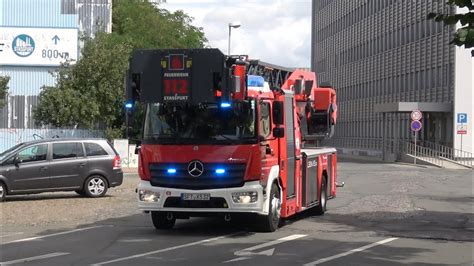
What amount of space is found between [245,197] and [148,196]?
68.6 inches

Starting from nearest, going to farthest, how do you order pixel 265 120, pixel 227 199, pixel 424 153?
pixel 227 199
pixel 265 120
pixel 424 153

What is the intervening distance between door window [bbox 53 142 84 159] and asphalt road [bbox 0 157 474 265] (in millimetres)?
4419

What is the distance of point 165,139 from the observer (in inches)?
477

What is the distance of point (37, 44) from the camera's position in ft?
142

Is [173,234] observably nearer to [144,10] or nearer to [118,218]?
[118,218]

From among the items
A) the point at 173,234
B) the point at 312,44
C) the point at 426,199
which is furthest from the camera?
the point at 312,44

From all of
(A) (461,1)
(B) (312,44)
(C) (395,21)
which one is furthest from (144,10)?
(A) (461,1)

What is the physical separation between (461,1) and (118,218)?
30.6ft

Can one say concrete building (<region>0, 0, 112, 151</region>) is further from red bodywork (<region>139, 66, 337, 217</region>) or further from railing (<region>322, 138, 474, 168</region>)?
red bodywork (<region>139, 66, 337, 217</region>)

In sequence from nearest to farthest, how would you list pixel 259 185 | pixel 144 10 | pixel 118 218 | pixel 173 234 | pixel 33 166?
pixel 259 185 < pixel 173 234 < pixel 118 218 < pixel 33 166 < pixel 144 10

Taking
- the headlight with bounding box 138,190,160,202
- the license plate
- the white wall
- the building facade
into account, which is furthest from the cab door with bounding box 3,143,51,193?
the white wall

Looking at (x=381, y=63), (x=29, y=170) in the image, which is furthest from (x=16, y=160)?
(x=381, y=63)

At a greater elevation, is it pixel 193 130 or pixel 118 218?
pixel 193 130

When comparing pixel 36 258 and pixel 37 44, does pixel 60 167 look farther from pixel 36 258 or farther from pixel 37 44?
pixel 37 44
